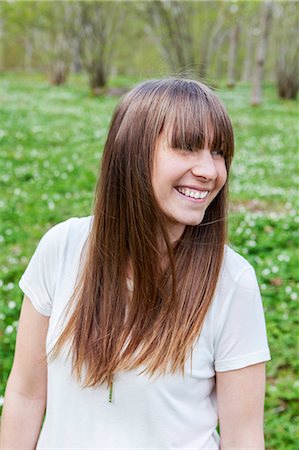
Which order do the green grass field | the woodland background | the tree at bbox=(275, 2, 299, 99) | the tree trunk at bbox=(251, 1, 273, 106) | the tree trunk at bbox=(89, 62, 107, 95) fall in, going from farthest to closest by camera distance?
the tree trunk at bbox=(89, 62, 107, 95) < the tree at bbox=(275, 2, 299, 99) < the tree trunk at bbox=(251, 1, 273, 106) < the woodland background < the green grass field

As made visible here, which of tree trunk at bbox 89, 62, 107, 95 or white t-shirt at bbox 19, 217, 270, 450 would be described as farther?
tree trunk at bbox 89, 62, 107, 95

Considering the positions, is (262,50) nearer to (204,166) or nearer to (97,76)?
(97,76)

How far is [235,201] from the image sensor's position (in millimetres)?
8055

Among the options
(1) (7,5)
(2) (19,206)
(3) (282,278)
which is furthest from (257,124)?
(1) (7,5)

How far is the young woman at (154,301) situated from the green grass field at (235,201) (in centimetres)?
185

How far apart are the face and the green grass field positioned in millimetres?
2123

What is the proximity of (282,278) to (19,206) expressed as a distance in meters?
3.41

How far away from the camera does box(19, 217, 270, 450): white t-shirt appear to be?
1.67 m

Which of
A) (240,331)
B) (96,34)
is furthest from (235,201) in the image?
(96,34)

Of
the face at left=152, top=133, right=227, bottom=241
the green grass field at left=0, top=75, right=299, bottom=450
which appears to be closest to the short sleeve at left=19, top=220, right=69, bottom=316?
the face at left=152, top=133, right=227, bottom=241

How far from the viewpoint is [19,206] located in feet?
23.8

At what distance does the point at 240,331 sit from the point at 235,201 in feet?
21.3

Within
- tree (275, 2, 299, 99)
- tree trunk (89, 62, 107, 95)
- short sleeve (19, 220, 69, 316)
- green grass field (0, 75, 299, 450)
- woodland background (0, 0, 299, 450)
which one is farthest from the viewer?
tree trunk (89, 62, 107, 95)

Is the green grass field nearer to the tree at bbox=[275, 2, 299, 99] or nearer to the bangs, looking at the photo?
the bangs
